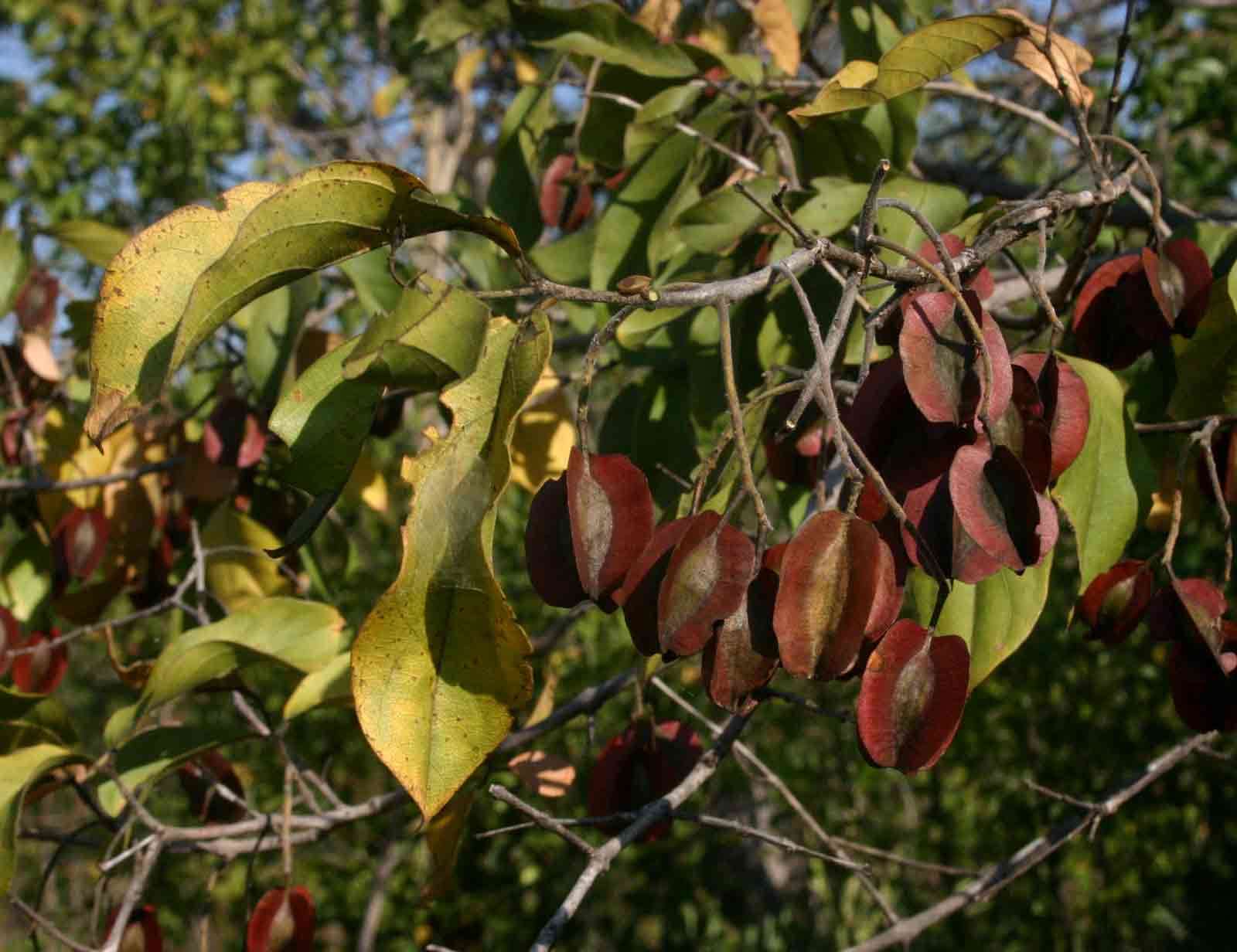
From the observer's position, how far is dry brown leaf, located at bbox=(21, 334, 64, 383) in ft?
5.07

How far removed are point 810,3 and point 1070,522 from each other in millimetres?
883

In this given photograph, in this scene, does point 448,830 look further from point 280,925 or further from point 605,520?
point 605,520

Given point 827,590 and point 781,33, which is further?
point 781,33

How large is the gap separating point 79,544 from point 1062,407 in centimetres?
106

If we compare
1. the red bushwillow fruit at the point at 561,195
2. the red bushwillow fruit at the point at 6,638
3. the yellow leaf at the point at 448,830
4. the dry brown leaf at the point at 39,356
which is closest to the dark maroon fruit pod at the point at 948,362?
the yellow leaf at the point at 448,830

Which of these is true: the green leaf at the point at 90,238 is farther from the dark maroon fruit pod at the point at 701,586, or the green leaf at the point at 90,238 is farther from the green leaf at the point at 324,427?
the dark maroon fruit pod at the point at 701,586

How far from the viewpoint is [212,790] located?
137 centimetres

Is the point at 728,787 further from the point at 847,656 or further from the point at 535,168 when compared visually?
the point at 847,656

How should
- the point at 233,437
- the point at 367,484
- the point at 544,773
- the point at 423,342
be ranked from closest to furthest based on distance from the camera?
1. the point at 423,342
2. the point at 544,773
3. the point at 233,437
4. the point at 367,484

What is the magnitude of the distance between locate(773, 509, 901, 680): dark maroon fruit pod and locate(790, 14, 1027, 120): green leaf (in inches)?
13.3

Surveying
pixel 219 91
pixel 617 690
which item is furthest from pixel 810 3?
pixel 219 91

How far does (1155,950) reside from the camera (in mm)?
3312

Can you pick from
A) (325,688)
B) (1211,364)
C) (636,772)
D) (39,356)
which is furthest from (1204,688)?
(39,356)

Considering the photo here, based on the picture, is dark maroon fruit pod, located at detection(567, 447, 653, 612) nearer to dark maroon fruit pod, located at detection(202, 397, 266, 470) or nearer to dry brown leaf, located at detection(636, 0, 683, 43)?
dark maroon fruit pod, located at detection(202, 397, 266, 470)
